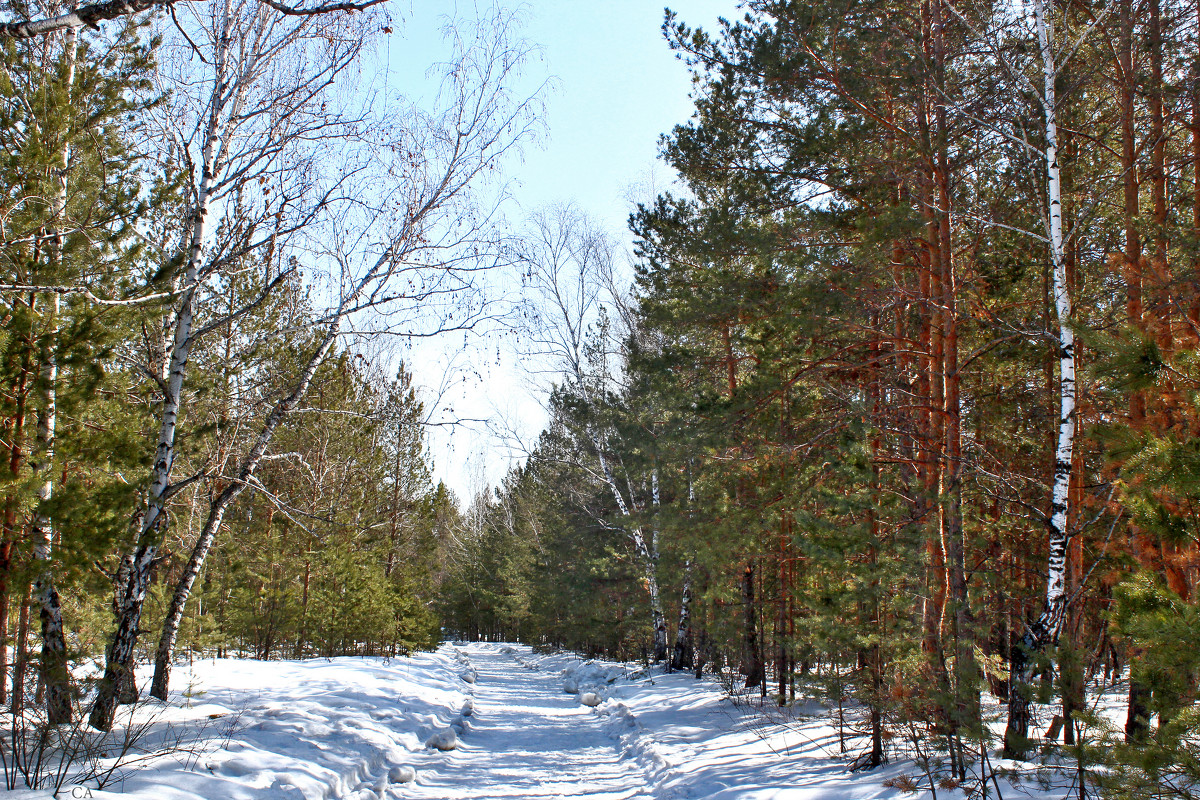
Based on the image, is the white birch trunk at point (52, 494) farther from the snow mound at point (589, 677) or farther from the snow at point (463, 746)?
the snow mound at point (589, 677)

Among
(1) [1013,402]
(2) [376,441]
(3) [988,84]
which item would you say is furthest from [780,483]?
(2) [376,441]

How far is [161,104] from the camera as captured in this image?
23.7 ft

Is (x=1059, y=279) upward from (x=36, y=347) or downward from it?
upward

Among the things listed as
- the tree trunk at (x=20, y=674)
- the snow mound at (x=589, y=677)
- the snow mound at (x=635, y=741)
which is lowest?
the snow mound at (x=589, y=677)

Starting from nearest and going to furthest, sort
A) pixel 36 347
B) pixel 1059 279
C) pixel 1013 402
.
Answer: pixel 36 347 → pixel 1059 279 → pixel 1013 402

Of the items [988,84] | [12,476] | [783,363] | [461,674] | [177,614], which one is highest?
[988,84]

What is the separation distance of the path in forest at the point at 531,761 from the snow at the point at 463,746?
29 millimetres

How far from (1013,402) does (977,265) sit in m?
2.24

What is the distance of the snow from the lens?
5625 mm

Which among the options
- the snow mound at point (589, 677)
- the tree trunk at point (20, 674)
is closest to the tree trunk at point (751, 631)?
the snow mound at point (589, 677)

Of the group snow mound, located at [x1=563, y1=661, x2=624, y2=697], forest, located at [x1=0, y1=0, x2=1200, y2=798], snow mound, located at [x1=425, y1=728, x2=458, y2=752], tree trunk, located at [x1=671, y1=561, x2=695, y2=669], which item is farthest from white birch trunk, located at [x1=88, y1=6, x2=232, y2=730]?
tree trunk, located at [x1=671, y1=561, x2=695, y2=669]

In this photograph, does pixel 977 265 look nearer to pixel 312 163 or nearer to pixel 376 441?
pixel 312 163

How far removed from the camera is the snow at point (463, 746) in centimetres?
562

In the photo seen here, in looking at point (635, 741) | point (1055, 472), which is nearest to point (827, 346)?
point (1055, 472)
